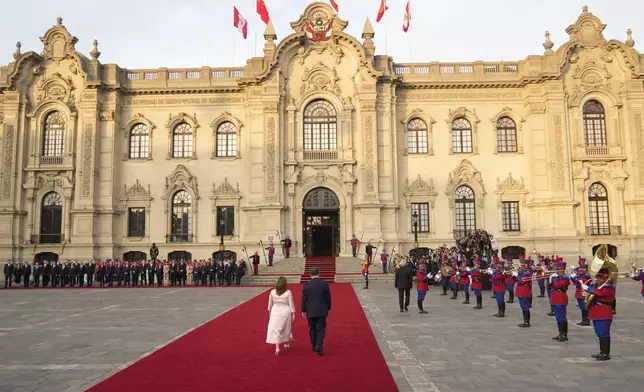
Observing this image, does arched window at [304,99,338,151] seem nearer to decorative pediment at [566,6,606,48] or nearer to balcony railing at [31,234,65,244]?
decorative pediment at [566,6,606,48]

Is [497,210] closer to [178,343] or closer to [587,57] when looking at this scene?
[587,57]

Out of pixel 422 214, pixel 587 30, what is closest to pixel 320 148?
pixel 422 214

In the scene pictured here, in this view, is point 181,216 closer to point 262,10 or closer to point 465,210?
point 262,10

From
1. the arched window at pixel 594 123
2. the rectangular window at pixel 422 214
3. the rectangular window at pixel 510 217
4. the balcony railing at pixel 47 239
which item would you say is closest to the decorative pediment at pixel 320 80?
the rectangular window at pixel 422 214

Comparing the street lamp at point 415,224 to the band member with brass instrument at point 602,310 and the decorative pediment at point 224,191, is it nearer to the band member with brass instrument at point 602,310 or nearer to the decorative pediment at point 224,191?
the decorative pediment at point 224,191

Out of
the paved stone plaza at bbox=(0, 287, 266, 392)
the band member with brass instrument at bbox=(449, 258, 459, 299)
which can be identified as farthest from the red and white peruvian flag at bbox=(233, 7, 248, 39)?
the band member with brass instrument at bbox=(449, 258, 459, 299)

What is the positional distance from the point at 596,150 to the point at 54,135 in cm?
3760

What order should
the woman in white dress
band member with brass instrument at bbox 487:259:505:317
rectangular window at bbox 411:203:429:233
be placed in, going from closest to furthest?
the woman in white dress < band member with brass instrument at bbox 487:259:505:317 < rectangular window at bbox 411:203:429:233

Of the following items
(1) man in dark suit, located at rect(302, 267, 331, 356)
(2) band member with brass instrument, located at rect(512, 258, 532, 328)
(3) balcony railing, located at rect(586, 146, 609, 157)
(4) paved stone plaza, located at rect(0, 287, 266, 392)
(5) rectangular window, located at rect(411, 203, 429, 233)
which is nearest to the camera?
(4) paved stone plaza, located at rect(0, 287, 266, 392)

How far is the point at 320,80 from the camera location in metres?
37.0

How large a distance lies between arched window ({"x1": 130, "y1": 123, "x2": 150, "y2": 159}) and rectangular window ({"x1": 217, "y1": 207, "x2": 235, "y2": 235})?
6850mm

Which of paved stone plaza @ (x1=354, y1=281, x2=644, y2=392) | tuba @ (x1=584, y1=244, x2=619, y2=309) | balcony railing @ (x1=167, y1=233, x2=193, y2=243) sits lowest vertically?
paved stone plaza @ (x1=354, y1=281, x2=644, y2=392)

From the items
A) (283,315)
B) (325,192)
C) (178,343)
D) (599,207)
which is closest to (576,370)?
(283,315)

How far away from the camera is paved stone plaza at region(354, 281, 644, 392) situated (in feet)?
26.0
